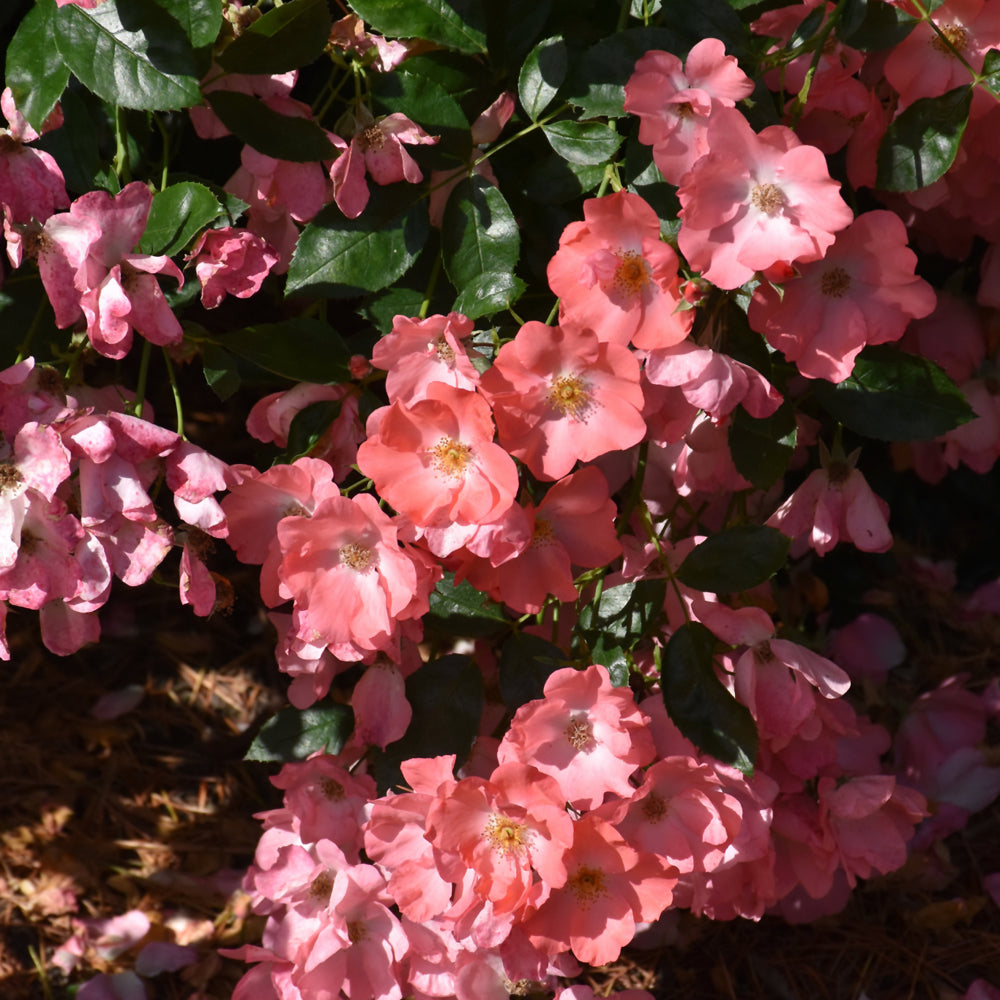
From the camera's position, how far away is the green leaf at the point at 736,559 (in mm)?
868

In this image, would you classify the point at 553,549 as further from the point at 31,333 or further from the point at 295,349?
the point at 31,333

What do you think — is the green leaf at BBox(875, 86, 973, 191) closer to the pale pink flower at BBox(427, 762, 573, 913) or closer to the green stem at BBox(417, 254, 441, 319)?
the green stem at BBox(417, 254, 441, 319)

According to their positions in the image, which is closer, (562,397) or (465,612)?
(562,397)

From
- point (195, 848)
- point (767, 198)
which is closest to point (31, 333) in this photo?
point (767, 198)

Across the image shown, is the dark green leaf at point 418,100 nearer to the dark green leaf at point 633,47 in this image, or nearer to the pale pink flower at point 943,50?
the dark green leaf at point 633,47

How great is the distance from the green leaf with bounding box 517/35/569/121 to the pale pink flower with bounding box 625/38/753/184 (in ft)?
0.36

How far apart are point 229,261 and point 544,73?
0.30m

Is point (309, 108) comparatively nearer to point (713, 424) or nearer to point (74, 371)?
point (74, 371)

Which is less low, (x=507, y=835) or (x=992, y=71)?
(x=992, y=71)

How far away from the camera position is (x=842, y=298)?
790mm

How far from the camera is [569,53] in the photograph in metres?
0.91

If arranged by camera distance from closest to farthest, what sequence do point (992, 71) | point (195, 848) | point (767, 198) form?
point (767, 198), point (992, 71), point (195, 848)

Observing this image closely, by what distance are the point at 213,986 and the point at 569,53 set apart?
1.18 metres

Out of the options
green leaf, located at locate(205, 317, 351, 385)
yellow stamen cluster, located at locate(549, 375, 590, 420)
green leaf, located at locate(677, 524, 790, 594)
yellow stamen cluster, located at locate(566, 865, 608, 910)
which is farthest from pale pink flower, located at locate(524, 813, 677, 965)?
green leaf, located at locate(205, 317, 351, 385)
